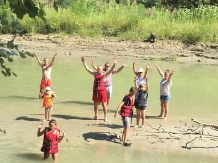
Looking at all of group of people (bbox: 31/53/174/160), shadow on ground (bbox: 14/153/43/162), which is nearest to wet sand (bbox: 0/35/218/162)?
shadow on ground (bbox: 14/153/43/162)

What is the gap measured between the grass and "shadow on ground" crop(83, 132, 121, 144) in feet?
53.1

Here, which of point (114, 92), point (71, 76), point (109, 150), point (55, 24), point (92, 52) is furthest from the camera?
point (55, 24)

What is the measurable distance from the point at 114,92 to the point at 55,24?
12.6 metres

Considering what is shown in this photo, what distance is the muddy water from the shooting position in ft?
29.5

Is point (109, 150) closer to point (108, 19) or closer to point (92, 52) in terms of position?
point (92, 52)

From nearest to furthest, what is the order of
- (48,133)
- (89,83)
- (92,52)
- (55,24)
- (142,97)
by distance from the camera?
(48,133), (142,97), (89,83), (92,52), (55,24)

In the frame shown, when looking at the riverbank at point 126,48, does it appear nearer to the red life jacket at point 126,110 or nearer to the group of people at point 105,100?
the group of people at point 105,100

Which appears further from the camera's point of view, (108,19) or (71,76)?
(108,19)

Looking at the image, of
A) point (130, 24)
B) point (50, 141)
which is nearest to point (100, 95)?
point (50, 141)

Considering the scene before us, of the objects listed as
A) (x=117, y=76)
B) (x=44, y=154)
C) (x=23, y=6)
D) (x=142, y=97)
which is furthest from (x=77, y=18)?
(x=23, y=6)

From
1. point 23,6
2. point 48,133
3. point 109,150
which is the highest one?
point 23,6

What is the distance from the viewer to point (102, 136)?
33.1 ft

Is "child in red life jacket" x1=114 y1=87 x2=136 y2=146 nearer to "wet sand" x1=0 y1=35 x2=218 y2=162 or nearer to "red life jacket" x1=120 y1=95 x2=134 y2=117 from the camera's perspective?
"red life jacket" x1=120 y1=95 x2=134 y2=117

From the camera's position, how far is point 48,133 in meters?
8.16
